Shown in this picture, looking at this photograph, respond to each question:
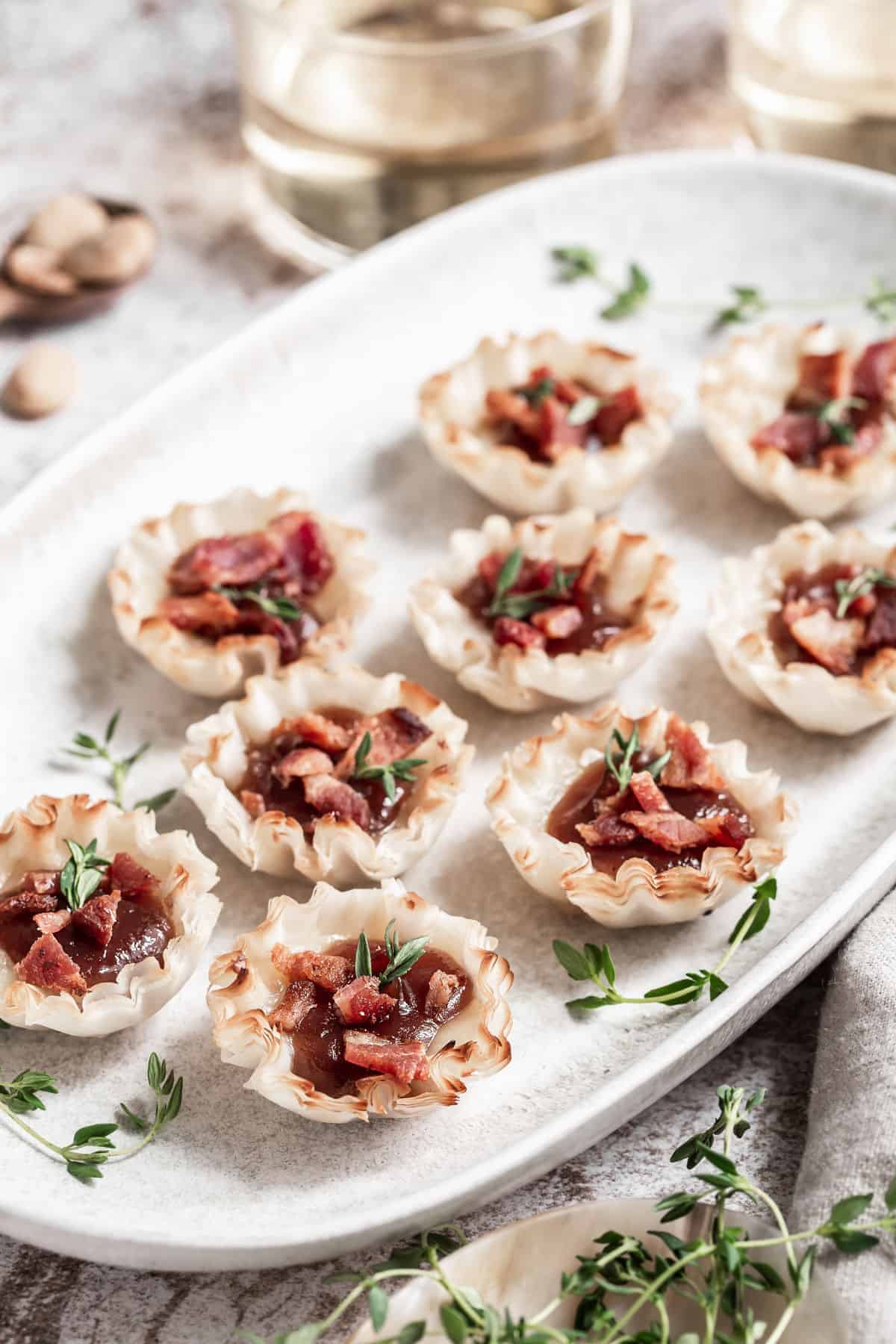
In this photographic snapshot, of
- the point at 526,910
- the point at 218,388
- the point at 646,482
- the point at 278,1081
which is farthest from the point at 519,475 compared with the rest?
the point at 278,1081

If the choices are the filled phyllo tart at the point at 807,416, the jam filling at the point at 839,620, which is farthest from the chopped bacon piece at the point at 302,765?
the filled phyllo tart at the point at 807,416

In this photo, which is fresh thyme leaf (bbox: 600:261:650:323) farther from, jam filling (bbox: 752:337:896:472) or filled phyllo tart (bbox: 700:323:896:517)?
jam filling (bbox: 752:337:896:472)

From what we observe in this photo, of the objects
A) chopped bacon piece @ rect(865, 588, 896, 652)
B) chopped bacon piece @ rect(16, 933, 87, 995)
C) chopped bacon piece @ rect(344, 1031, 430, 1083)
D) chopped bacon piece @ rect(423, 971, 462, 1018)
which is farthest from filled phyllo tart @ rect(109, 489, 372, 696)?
chopped bacon piece @ rect(865, 588, 896, 652)

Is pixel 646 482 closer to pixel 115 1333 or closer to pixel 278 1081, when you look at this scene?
pixel 278 1081

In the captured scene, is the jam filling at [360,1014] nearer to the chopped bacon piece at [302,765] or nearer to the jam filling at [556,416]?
the chopped bacon piece at [302,765]

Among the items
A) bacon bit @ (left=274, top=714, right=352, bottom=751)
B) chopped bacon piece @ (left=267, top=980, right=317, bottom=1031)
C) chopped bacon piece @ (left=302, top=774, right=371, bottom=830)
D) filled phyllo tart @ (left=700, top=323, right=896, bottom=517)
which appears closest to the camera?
chopped bacon piece @ (left=267, top=980, right=317, bottom=1031)

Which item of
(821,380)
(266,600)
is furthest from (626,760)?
(821,380)

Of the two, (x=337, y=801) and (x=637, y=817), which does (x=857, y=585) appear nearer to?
(x=637, y=817)

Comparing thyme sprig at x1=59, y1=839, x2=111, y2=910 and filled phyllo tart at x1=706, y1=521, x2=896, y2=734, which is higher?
filled phyllo tart at x1=706, y1=521, x2=896, y2=734
